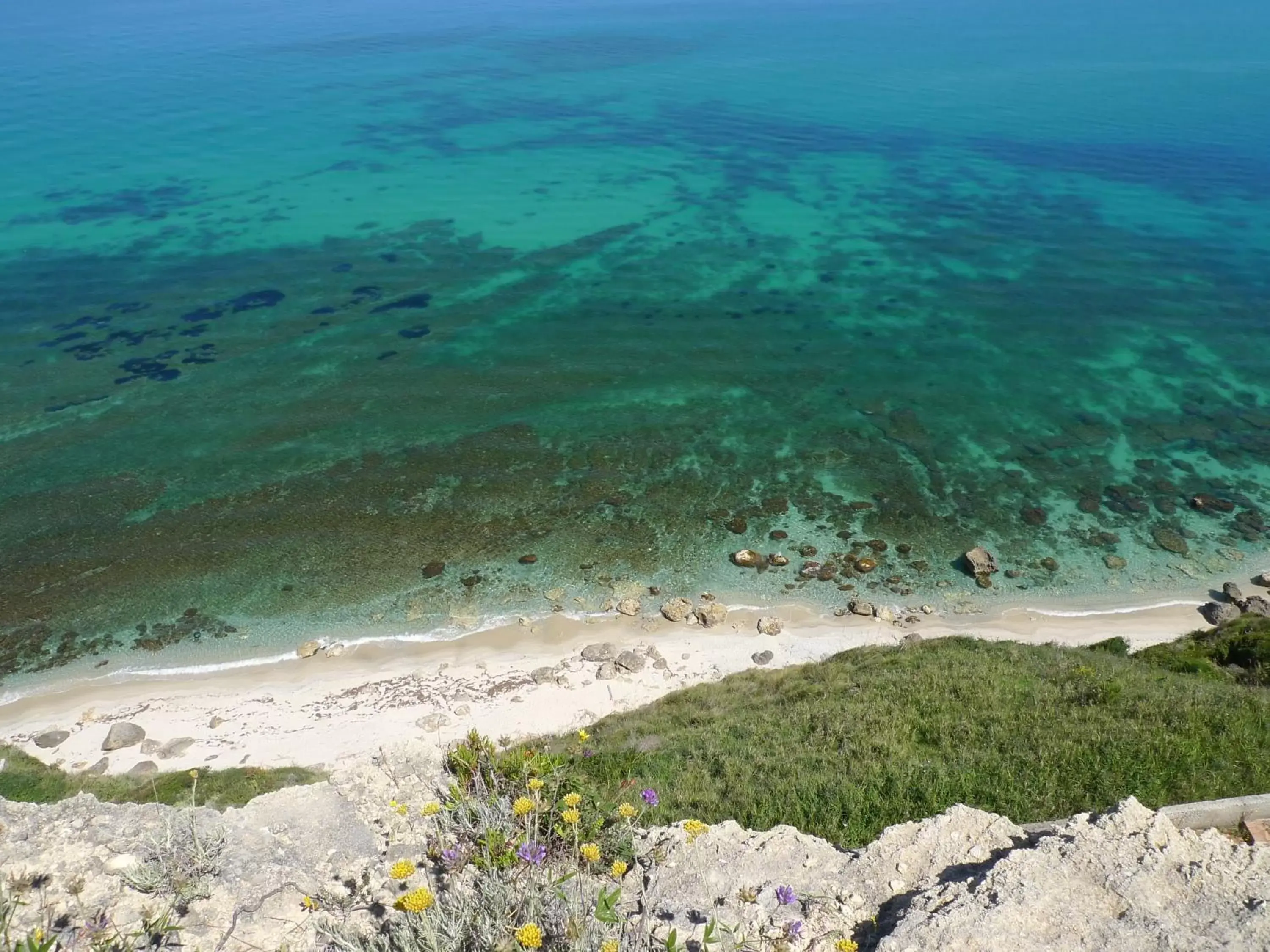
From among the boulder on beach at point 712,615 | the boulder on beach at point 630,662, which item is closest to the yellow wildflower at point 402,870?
the boulder on beach at point 630,662

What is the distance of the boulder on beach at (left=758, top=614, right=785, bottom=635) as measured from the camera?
23.8 metres

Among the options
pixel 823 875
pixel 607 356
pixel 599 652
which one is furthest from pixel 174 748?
pixel 607 356

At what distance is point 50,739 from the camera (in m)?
20.1

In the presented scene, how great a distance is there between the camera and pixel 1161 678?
16.9m

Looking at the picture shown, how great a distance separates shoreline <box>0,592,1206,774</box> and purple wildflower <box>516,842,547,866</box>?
10944 millimetres

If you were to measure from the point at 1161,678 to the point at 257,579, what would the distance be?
25.5 m

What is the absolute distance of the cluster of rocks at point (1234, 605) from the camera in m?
23.2

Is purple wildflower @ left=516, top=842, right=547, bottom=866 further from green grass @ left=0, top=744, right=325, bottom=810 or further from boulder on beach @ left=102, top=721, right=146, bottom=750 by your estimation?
boulder on beach @ left=102, top=721, right=146, bottom=750

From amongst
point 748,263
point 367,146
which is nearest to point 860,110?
point 748,263

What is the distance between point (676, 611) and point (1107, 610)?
1370 centimetres

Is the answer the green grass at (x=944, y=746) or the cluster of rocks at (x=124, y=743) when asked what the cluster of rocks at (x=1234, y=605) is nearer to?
the green grass at (x=944, y=746)

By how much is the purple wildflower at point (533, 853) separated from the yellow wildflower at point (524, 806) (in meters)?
0.36

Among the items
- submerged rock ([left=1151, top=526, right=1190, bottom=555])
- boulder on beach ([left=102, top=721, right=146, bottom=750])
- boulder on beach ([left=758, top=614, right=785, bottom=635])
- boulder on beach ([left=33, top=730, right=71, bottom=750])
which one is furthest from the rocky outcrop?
submerged rock ([left=1151, top=526, right=1190, bottom=555])

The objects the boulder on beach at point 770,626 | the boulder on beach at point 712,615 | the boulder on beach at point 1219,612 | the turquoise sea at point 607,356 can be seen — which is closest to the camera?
the boulder on beach at point 1219,612
